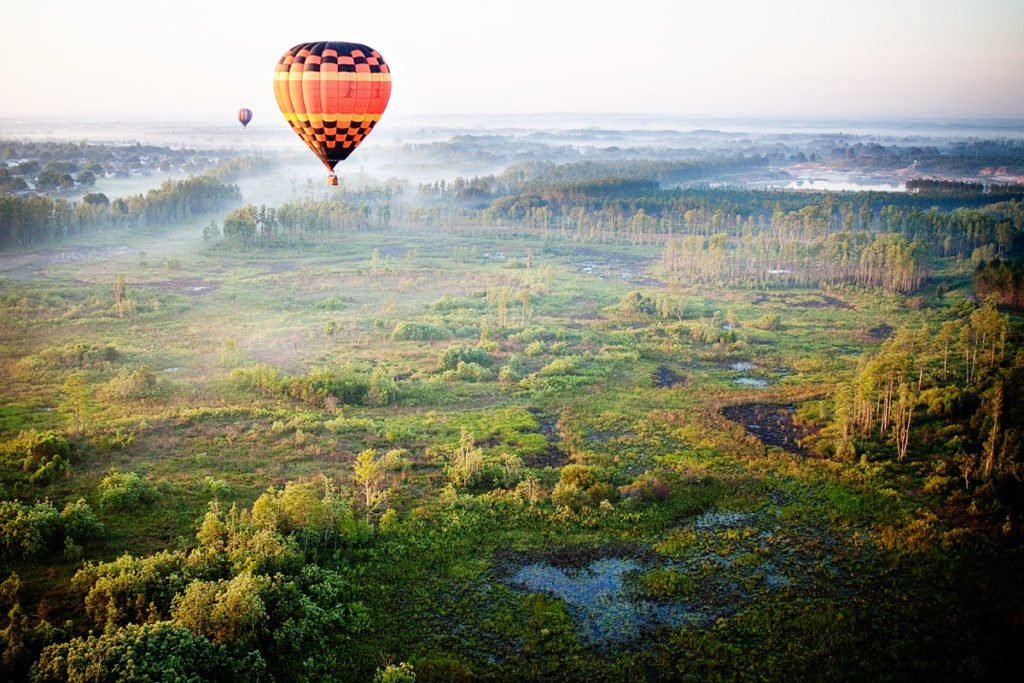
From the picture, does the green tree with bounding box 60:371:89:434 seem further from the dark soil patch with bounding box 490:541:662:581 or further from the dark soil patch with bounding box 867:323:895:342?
the dark soil patch with bounding box 867:323:895:342

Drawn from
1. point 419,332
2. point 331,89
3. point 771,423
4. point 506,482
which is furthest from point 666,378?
point 331,89

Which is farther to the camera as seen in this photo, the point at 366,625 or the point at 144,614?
the point at 366,625

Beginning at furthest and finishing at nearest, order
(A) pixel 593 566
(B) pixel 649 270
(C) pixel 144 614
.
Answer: (B) pixel 649 270
(A) pixel 593 566
(C) pixel 144 614

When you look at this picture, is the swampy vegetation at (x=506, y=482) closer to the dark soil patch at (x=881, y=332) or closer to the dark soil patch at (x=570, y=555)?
the dark soil patch at (x=570, y=555)

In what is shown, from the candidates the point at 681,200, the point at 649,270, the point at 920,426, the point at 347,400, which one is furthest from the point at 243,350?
the point at 681,200

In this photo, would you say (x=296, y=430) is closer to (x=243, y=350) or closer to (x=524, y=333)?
(x=243, y=350)
